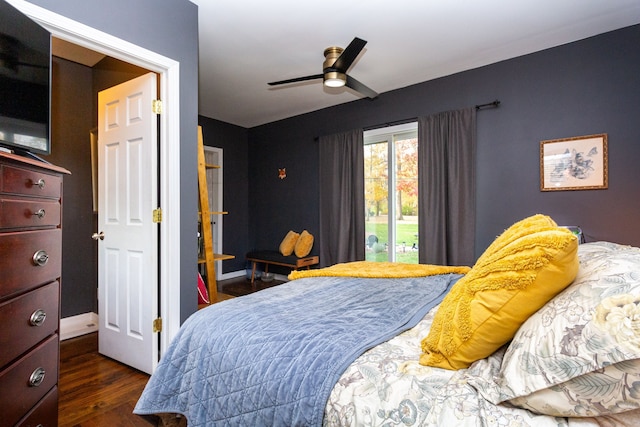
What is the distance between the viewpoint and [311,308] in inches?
Answer: 58.4

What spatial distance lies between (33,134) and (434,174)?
3.47m

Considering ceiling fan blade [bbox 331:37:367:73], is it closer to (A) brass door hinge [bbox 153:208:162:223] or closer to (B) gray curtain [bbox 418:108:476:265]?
(B) gray curtain [bbox 418:108:476:265]

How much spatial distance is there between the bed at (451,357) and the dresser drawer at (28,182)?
800 mm

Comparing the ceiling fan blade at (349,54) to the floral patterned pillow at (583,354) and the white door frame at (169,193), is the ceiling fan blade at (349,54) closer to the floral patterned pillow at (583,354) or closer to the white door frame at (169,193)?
the white door frame at (169,193)

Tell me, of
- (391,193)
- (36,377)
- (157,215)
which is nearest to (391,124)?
(391,193)

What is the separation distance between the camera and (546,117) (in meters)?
3.10

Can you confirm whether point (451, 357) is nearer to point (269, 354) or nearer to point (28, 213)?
point (269, 354)

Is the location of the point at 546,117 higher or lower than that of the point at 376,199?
higher

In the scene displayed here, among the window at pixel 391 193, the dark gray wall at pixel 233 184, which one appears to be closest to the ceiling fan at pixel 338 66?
the window at pixel 391 193

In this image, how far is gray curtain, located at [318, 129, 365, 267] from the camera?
4.41 meters

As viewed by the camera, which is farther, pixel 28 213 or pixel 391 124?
pixel 391 124

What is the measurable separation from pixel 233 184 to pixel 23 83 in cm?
426

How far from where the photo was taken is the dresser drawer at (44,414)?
3.89 feet

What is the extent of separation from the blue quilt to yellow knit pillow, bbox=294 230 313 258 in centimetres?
315
